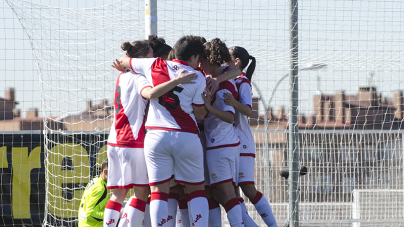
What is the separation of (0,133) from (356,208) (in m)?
6.53

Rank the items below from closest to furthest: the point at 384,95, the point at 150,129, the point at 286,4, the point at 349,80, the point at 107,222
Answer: the point at 150,129 → the point at 107,222 → the point at 286,4 → the point at 349,80 → the point at 384,95

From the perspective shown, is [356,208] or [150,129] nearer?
[150,129]

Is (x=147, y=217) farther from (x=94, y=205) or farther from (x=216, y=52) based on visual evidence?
(x=216, y=52)

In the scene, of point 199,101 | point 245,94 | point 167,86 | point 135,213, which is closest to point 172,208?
point 135,213

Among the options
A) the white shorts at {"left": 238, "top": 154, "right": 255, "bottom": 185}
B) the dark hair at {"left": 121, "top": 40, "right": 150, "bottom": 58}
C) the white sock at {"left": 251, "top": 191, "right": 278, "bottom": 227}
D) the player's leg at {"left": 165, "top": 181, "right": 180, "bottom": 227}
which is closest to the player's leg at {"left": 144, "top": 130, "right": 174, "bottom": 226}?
the player's leg at {"left": 165, "top": 181, "right": 180, "bottom": 227}

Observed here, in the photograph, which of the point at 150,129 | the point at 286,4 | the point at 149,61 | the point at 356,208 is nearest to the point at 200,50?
the point at 149,61

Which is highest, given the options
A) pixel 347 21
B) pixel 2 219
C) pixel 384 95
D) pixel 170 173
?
pixel 347 21

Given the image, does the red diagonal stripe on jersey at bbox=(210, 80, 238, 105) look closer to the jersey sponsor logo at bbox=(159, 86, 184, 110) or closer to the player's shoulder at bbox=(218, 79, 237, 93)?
the player's shoulder at bbox=(218, 79, 237, 93)

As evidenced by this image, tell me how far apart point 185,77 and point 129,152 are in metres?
0.80

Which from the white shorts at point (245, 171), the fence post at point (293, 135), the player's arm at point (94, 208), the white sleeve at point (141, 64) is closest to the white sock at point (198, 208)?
the white shorts at point (245, 171)

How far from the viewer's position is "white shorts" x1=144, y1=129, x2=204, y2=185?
314 centimetres

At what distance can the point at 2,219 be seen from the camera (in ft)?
23.7

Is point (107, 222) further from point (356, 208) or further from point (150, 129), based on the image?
point (356, 208)

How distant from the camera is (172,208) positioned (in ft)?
11.5
